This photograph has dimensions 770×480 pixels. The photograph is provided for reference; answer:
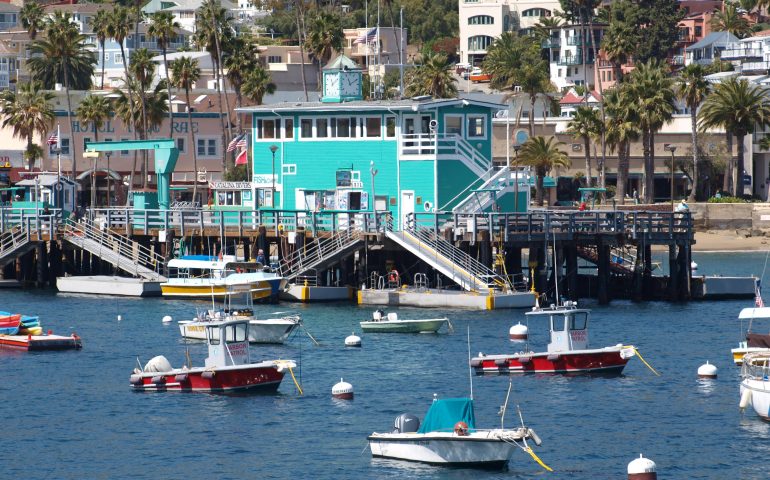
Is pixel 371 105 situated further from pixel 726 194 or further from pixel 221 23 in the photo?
pixel 726 194

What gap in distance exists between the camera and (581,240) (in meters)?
72.5

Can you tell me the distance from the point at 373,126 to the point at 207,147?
52.3 meters

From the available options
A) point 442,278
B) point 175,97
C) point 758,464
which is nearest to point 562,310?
point 758,464

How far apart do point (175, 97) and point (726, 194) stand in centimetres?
4968

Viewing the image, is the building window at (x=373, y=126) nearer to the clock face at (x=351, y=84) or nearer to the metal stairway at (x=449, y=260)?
the clock face at (x=351, y=84)

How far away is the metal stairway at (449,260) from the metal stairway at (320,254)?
2262mm

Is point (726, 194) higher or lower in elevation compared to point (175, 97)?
lower

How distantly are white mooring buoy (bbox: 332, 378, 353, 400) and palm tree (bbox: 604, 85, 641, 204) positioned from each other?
71873 millimetres

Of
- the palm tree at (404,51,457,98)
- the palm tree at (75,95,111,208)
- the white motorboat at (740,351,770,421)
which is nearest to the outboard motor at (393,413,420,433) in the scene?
the white motorboat at (740,351,770,421)

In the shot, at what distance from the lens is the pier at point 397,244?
229ft

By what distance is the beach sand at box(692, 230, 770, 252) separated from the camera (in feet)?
392

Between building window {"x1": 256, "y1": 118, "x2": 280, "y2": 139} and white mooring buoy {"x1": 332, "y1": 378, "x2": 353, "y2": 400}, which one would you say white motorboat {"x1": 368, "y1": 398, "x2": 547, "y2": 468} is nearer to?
white mooring buoy {"x1": 332, "y1": 378, "x2": 353, "y2": 400}

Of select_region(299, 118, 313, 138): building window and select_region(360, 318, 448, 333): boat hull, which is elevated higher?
select_region(299, 118, 313, 138): building window

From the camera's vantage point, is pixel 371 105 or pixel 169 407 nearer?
pixel 169 407
